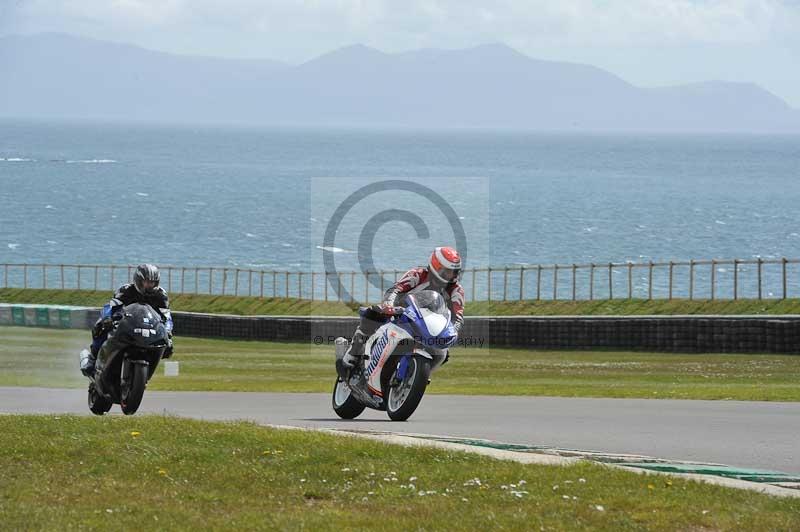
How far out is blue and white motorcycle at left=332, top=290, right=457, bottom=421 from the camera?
50.5 feet

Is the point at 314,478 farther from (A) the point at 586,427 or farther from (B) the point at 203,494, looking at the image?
(A) the point at 586,427

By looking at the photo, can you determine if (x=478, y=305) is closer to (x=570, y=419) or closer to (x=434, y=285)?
(x=570, y=419)

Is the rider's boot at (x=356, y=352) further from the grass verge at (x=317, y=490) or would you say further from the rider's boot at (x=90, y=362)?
the grass verge at (x=317, y=490)

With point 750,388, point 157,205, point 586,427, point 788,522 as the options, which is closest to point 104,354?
point 586,427

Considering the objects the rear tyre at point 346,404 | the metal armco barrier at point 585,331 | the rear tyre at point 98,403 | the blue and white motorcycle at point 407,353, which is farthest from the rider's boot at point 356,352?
the metal armco barrier at point 585,331

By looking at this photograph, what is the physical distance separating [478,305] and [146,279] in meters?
39.4

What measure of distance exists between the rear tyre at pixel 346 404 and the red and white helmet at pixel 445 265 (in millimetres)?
2173

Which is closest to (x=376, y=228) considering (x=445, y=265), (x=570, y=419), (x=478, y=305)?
(x=478, y=305)

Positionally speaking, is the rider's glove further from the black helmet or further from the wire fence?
the wire fence

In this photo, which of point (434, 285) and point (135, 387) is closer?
point (434, 285)

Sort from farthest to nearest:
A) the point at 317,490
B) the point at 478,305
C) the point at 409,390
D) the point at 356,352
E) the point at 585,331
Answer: the point at 478,305, the point at 585,331, the point at 356,352, the point at 409,390, the point at 317,490

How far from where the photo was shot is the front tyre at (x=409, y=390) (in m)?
15.5

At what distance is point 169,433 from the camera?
42.8 feet

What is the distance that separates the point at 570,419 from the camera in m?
16.9
